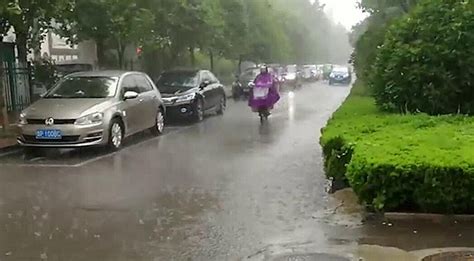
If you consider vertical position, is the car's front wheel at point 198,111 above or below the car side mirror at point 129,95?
below

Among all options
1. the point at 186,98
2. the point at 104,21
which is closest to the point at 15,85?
the point at 104,21

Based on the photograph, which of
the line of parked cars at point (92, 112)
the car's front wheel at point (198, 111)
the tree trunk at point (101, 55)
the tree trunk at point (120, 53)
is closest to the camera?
the line of parked cars at point (92, 112)

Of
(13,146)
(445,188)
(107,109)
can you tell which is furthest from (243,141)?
(445,188)

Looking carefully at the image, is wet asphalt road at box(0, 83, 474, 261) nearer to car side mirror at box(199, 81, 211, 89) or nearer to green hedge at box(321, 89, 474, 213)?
green hedge at box(321, 89, 474, 213)

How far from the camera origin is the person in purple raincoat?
768 inches

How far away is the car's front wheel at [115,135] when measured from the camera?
13.9 metres

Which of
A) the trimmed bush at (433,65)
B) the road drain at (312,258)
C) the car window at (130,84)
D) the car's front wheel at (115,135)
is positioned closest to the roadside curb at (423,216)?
the road drain at (312,258)

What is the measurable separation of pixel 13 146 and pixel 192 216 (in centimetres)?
736

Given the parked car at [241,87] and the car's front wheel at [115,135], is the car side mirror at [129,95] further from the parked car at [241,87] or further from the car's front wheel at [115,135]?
the parked car at [241,87]

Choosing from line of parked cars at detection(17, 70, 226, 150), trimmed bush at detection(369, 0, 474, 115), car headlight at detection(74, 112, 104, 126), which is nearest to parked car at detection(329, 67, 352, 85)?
line of parked cars at detection(17, 70, 226, 150)

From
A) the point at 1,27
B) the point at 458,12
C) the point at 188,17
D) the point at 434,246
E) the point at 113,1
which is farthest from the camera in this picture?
the point at 188,17

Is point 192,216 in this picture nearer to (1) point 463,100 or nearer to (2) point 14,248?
(2) point 14,248

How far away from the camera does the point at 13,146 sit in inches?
571

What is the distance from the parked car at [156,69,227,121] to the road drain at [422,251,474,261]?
13.9 m
